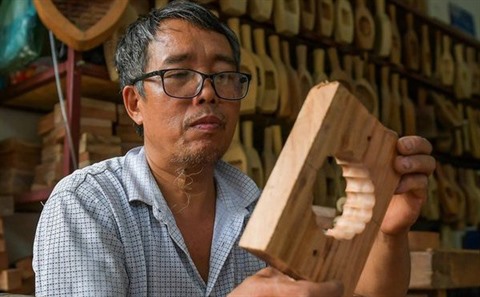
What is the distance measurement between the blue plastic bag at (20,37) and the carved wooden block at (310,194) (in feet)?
6.33

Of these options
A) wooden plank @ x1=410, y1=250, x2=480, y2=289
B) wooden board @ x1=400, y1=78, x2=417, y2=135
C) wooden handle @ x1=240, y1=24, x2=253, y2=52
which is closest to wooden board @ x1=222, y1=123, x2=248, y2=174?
wooden handle @ x1=240, y1=24, x2=253, y2=52

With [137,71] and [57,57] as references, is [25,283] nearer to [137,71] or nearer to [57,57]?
[57,57]

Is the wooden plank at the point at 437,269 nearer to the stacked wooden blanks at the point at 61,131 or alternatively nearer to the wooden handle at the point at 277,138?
the stacked wooden blanks at the point at 61,131

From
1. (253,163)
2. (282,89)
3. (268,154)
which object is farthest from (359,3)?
(253,163)

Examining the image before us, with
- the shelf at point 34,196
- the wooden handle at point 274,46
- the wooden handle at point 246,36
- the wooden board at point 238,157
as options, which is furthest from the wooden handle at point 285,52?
the shelf at point 34,196

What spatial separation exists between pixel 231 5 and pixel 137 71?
151 cm

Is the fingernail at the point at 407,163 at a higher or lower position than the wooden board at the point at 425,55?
lower

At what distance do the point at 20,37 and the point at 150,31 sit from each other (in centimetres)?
132

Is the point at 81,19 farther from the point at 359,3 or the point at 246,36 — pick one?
the point at 359,3

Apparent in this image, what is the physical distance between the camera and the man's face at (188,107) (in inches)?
49.5

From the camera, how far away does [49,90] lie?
2643mm

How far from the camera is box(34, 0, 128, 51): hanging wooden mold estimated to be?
225 centimetres

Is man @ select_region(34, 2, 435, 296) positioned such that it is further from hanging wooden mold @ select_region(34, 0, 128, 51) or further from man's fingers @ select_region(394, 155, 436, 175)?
hanging wooden mold @ select_region(34, 0, 128, 51)

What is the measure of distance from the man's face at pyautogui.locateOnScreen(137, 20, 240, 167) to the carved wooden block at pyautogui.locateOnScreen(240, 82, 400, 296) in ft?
1.38
